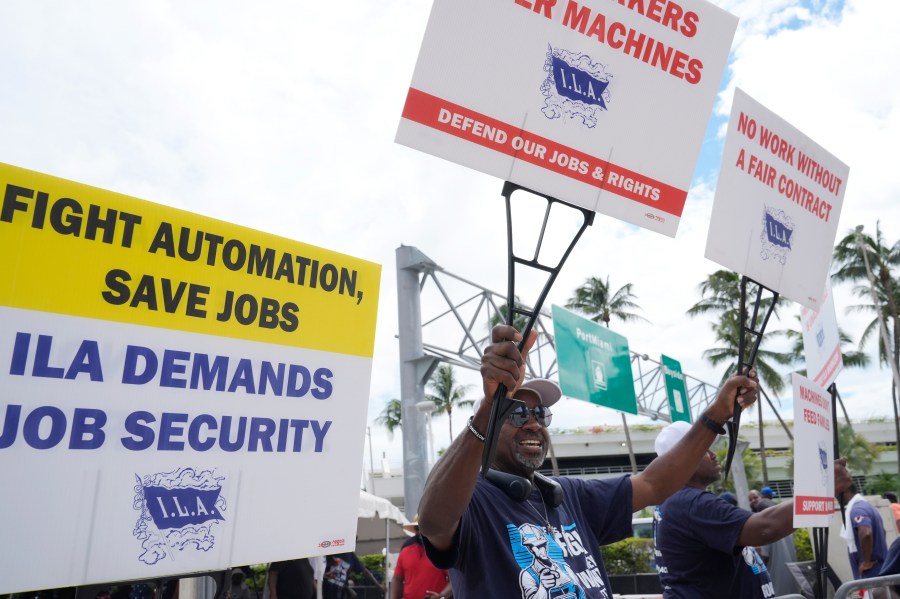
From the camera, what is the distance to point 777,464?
162ft

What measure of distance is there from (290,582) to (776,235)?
5.96m

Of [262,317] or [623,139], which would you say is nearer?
[623,139]

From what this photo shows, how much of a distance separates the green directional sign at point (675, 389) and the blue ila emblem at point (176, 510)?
1485 cm

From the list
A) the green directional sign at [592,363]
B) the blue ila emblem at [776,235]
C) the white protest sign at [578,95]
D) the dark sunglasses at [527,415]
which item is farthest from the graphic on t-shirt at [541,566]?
the green directional sign at [592,363]

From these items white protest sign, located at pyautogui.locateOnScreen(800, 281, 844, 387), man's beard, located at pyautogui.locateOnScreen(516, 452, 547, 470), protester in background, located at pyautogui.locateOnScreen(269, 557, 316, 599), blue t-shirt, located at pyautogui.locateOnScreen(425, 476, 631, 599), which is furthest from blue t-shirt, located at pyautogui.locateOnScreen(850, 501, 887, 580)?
protester in background, located at pyautogui.locateOnScreen(269, 557, 316, 599)

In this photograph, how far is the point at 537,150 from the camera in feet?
6.64

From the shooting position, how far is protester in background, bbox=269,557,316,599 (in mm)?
6992

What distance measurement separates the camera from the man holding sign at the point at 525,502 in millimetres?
1878

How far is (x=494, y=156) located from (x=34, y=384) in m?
1.46

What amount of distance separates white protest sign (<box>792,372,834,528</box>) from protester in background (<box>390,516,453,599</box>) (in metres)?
3.21

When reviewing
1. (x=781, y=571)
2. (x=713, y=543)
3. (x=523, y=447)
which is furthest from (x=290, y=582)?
(x=523, y=447)

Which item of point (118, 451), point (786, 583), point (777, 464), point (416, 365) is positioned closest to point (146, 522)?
point (118, 451)

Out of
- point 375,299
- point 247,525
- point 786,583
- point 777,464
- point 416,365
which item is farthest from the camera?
point 777,464

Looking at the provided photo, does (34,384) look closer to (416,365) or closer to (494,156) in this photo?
(494,156)
